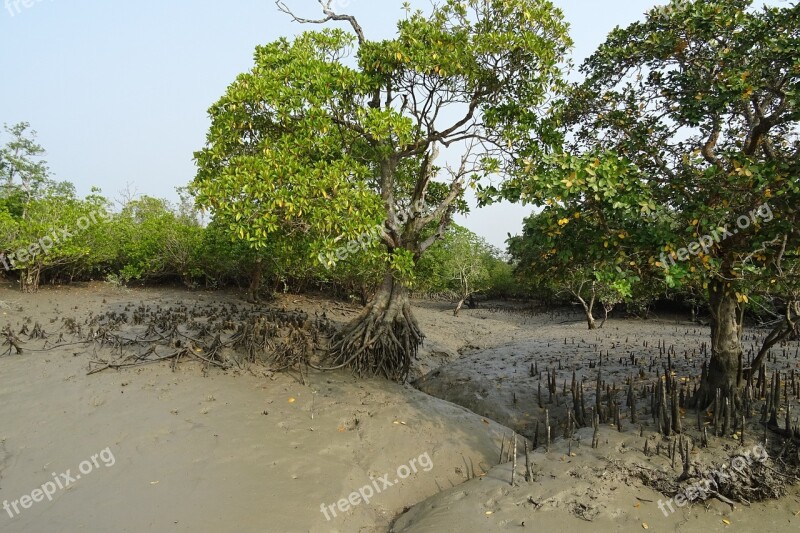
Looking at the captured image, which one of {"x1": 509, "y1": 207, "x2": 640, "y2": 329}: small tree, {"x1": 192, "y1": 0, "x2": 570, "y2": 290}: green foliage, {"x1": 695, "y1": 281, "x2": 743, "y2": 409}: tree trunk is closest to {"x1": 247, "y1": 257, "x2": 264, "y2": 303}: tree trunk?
{"x1": 192, "y1": 0, "x2": 570, "y2": 290}: green foliage

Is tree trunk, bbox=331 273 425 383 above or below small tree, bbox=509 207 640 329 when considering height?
below

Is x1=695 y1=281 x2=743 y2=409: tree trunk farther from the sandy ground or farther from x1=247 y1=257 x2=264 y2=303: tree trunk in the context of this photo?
x1=247 y1=257 x2=264 y2=303: tree trunk

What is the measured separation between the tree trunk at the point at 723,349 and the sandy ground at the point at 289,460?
131 cm

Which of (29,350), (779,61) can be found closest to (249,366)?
(29,350)

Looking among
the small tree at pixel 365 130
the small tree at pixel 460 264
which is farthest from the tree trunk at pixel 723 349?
the small tree at pixel 460 264

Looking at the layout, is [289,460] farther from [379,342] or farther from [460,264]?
[460,264]

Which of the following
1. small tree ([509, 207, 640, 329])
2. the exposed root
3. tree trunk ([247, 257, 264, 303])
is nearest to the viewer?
small tree ([509, 207, 640, 329])

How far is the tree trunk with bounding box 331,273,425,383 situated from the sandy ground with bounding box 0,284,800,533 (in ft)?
1.33

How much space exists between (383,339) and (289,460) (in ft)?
10.9

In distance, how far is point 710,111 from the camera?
201 inches

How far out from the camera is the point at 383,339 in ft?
26.9

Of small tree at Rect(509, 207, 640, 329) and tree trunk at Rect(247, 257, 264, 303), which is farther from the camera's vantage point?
tree trunk at Rect(247, 257, 264, 303)

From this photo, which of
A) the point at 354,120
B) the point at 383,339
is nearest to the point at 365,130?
the point at 354,120

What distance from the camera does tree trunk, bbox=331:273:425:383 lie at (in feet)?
26.2
